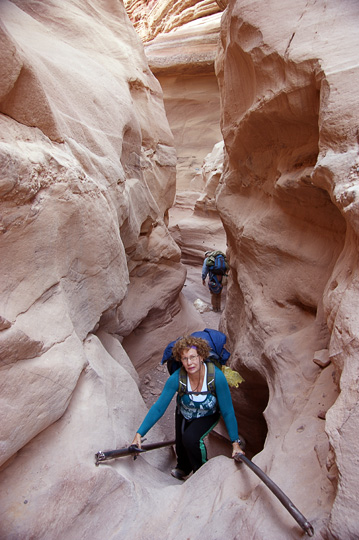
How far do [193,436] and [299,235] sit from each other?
2.19 m

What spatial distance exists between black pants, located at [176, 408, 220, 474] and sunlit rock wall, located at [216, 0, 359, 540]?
1.64 ft

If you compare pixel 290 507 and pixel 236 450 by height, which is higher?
pixel 290 507

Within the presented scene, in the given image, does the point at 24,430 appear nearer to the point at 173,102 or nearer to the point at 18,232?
the point at 18,232

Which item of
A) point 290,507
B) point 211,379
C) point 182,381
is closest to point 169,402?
point 182,381

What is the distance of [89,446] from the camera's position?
100.0 inches

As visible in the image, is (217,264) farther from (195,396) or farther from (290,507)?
(290,507)

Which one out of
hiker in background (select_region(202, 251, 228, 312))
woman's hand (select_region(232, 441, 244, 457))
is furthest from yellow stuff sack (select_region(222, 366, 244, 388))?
hiker in background (select_region(202, 251, 228, 312))

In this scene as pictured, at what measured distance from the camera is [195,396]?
9.29ft

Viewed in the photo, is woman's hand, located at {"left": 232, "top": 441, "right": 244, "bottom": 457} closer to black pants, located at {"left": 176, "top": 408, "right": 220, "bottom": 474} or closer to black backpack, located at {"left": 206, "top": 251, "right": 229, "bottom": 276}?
black pants, located at {"left": 176, "top": 408, "right": 220, "bottom": 474}

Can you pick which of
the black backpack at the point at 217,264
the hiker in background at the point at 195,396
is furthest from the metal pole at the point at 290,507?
the black backpack at the point at 217,264

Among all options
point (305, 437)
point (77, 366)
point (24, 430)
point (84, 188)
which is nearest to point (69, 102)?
point (84, 188)

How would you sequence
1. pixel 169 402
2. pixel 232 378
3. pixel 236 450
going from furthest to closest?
pixel 232 378 < pixel 169 402 < pixel 236 450

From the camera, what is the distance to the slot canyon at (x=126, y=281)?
7.20ft

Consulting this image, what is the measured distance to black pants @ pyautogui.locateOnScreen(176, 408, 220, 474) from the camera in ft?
9.76
